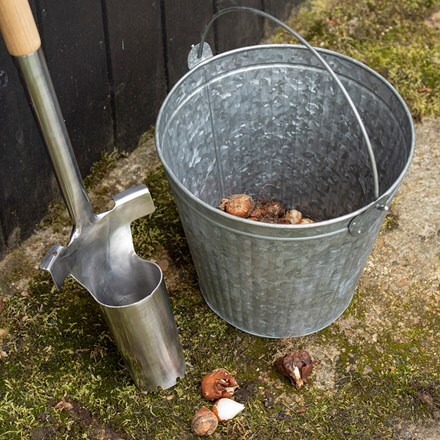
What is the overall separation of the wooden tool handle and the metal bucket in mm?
379

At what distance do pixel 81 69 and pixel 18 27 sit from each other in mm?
732

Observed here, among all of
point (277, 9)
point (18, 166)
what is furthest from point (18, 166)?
point (277, 9)

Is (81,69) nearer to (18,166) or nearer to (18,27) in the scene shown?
(18,166)

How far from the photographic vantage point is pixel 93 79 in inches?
78.4

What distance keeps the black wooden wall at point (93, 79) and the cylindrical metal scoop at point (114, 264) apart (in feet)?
1.34

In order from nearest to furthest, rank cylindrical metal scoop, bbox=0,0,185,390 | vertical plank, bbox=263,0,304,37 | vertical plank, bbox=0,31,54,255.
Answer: cylindrical metal scoop, bbox=0,0,185,390 < vertical plank, bbox=0,31,54,255 < vertical plank, bbox=263,0,304,37

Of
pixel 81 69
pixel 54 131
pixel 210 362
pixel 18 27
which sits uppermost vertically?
pixel 18 27

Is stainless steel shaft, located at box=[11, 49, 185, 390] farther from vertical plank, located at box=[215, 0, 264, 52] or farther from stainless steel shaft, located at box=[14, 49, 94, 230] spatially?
vertical plank, located at box=[215, 0, 264, 52]

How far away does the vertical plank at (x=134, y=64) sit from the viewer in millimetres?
1994

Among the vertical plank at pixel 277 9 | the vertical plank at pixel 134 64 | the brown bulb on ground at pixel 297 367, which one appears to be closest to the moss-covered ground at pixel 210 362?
the brown bulb on ground at pixel 297 367

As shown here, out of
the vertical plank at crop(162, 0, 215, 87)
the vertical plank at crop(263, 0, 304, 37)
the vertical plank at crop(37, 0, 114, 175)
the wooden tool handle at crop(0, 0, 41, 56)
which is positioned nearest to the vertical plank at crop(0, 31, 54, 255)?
the vertical plank at crop(37, 0, 114, 175)

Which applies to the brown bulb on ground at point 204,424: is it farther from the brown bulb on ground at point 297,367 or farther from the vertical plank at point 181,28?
the vertical plank at point 181,28

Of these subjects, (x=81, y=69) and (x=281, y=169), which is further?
(x=281, y=169)

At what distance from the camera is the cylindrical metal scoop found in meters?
1.34
